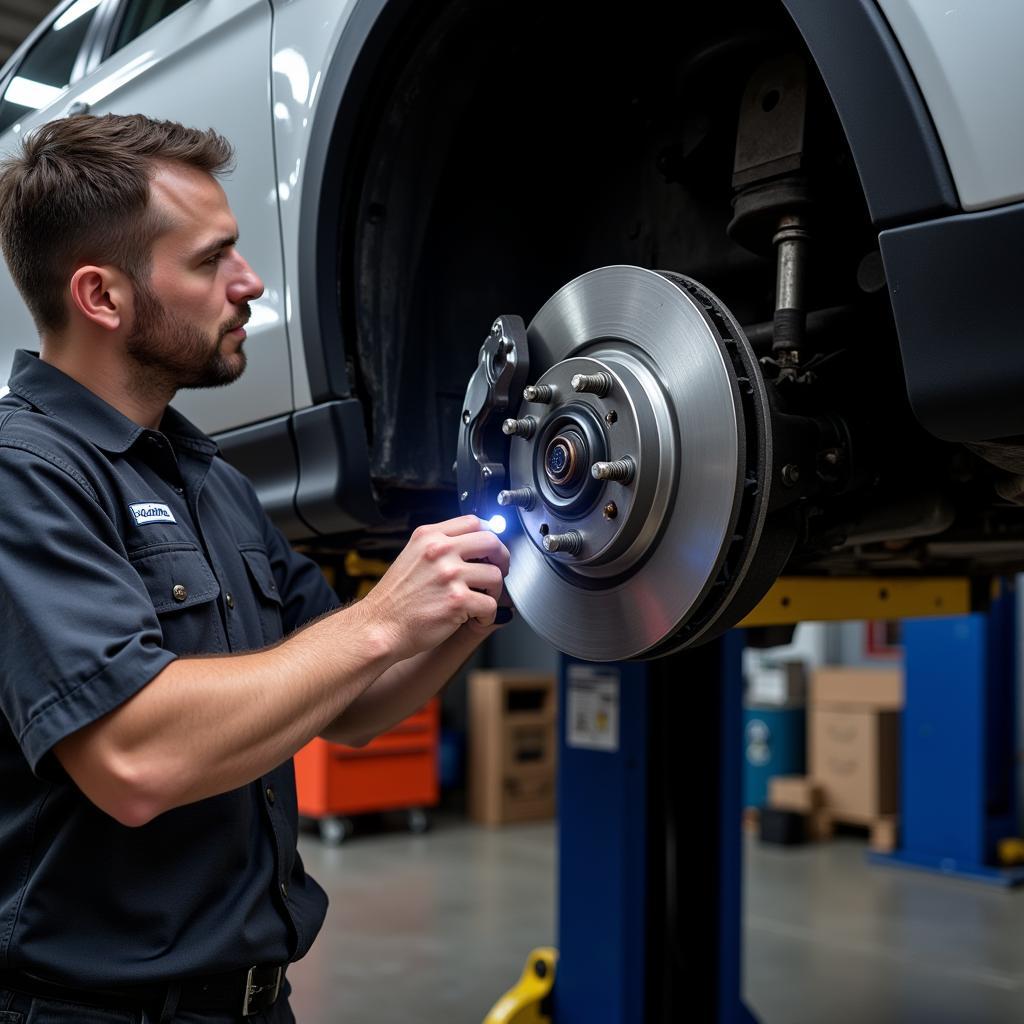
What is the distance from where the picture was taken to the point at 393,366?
1251 millimetres

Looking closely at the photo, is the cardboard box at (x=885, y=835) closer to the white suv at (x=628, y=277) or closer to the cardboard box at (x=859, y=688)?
the cardboard box at (x=859, y=688)

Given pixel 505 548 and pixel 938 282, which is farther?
pixel 505 548

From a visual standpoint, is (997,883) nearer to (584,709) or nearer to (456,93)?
(584,709)

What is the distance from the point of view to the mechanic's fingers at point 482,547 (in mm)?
853

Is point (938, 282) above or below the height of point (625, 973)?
above

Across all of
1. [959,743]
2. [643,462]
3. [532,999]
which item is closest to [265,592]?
[643,462]

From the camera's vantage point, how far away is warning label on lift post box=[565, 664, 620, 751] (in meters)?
1.97

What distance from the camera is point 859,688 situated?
483 cm

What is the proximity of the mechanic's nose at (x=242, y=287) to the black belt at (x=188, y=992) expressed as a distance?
59 cm

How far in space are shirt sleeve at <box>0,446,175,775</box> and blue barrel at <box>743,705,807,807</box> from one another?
4540 mm

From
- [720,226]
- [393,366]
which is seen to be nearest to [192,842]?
[393,366]

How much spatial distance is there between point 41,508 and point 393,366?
0.51m

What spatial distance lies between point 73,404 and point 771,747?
14.9 feet

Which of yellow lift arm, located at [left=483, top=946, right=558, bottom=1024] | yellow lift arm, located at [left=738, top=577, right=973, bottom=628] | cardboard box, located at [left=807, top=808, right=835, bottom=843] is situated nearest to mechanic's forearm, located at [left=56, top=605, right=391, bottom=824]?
yellow lift arm, located at [left=738, top=577, right=973, bottom=628]
